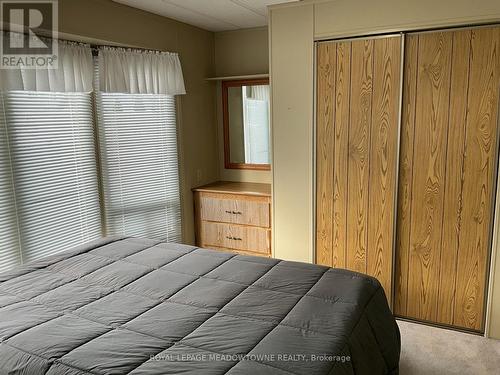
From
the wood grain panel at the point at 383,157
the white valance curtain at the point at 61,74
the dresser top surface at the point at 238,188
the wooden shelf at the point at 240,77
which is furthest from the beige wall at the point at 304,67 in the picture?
the white valance curtain at the point at 61,74

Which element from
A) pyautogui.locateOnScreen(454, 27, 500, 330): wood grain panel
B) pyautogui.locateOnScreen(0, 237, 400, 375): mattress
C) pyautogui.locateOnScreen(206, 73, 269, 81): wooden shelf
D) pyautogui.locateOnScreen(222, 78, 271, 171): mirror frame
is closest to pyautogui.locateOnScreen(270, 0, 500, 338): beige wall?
pyautogui.locateOnScreen(454, 27, 500, 330): wood grain panel

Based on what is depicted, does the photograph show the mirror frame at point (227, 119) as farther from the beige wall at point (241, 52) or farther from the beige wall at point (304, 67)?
the beige wall at point (304, 67)

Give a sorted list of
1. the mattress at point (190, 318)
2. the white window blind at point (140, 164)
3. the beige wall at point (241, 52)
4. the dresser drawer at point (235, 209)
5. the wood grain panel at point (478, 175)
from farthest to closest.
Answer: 1. the beige wall at point (241, 52)
2. the dresser drawer at point (235, 209)
3. the white window blind at point (140, 164)
4. the wood grain panel at point (478, 175)
5. the mattress at point (190, 318)

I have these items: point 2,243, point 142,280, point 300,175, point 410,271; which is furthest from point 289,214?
point 2,243

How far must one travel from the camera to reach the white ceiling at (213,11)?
3.21m

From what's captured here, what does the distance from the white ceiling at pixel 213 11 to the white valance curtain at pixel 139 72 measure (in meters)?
0.35

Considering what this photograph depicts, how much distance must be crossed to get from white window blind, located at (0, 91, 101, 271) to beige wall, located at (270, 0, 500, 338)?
1491 mm

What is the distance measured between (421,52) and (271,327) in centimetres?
216

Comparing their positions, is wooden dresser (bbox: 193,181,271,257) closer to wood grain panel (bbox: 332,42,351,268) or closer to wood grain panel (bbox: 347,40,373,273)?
wood grain panel (bbox: 332,42,351,268)

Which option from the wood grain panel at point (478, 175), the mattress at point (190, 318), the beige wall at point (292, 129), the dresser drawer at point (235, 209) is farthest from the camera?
the dresser drawer at point (235, 209)

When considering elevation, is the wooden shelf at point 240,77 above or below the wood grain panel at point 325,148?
above

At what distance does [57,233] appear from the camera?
10.0ft

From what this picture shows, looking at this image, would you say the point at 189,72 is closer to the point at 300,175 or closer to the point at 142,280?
the point at 300,175

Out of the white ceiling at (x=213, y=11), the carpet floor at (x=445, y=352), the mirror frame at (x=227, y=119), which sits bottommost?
the carpet floor at (x=445, y=352)
